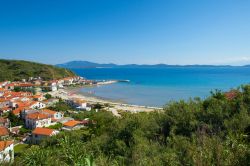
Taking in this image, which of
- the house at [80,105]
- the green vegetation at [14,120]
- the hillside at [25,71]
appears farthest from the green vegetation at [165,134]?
the hillside at [25,71]

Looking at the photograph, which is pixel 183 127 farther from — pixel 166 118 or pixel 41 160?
pixel 41 160

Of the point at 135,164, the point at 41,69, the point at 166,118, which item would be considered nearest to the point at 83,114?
the point at 166,118

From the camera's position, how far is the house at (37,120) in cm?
3362

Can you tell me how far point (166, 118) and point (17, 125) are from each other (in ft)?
93.5

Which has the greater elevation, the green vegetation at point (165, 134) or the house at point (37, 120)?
the green vegetation at point (165, 134)

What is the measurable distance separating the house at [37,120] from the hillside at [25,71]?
60912 mm

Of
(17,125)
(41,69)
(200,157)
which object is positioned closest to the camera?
(200,157)

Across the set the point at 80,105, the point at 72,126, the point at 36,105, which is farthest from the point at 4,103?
the point at 72,126

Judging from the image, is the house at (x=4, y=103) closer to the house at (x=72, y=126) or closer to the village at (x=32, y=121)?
the village at (x=32, y=121)

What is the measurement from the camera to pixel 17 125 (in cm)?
3494

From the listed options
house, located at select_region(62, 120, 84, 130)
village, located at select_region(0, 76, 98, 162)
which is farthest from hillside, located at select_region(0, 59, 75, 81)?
house, located at select_region(62, 120, 84, 130)

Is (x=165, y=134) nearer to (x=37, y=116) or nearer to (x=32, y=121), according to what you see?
(x=37, y=116)

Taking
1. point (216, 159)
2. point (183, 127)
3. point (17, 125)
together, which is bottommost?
point (17, 125)

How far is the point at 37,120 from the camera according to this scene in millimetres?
33438
